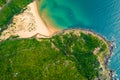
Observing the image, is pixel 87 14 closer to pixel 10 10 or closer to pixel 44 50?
pixel 44 50

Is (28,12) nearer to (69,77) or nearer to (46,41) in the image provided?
(46,41)

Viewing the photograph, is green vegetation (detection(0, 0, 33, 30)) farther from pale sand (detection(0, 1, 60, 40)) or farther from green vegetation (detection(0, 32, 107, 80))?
green vegetation (detection(0, 32, 107, 80))

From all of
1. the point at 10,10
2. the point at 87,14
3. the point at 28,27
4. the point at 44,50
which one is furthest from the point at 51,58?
the point at 10,10

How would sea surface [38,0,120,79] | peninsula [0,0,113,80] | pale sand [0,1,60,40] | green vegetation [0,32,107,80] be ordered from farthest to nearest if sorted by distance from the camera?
sea surface [38,0,120,79], pale sand [0,1,60,40], peninsula [0,0,113,80], green vegetation [0,32,107,80]

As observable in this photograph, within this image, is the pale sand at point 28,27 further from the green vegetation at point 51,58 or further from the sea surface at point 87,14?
the green vegetation at point 51,58

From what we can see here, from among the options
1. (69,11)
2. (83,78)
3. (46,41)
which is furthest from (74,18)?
(83,78)

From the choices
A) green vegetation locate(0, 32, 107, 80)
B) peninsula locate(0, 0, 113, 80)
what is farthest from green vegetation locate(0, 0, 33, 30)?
green vegetation locate(0, 32, 107, 80)

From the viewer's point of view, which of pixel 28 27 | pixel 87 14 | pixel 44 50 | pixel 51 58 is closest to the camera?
pixel 51 58
